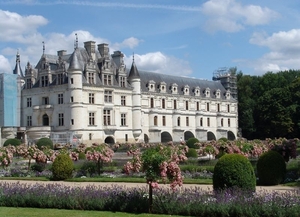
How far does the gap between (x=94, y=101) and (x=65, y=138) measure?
4093 millimetres

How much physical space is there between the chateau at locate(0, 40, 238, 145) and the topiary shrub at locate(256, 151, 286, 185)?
25814mm

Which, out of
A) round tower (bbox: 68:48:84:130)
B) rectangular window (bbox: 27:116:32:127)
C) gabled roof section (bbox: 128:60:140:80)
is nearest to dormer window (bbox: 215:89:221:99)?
gabled roof section (bbox: 128:60:140:80)

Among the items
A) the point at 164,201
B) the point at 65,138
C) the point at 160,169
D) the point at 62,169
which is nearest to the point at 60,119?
the point at 65,138

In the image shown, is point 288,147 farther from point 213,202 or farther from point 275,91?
point 275,91

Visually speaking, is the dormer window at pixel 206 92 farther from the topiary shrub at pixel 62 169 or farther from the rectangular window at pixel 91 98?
the topiary shrub at pixel 62 169

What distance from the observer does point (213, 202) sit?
9.76 meters

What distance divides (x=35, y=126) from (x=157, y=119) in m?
12.9

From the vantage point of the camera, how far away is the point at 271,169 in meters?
15.5

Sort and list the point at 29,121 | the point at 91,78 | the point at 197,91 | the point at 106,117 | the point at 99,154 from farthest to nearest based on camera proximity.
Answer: the point at 197,91, the point at 29,121, the point at 106,117, the point at 91,78, the point at 99,154

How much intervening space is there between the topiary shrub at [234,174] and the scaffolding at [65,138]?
95.6 feet

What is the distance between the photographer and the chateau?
4094 centimetres

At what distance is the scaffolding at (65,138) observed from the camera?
1577 inches

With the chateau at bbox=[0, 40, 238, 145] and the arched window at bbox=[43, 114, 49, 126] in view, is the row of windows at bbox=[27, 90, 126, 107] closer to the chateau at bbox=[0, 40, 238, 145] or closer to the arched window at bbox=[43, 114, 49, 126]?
the chateau at bbox=[0, 40, 238, 145]

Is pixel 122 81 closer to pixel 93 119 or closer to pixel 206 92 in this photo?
pixel 93 119
